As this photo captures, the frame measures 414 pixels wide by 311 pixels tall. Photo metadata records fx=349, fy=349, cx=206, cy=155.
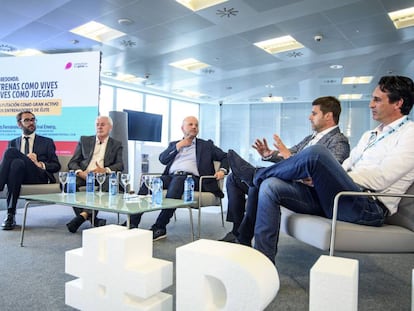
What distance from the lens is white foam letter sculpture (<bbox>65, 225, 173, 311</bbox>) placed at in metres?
1.12

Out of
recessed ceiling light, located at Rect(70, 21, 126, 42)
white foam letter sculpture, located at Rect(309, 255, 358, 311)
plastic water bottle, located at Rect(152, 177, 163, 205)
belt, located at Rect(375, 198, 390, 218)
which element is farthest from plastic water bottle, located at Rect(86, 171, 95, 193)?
recessed ceiling light, located at Rect(70, 21, 126, 42)

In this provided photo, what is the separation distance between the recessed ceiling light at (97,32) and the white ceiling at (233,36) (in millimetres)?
154

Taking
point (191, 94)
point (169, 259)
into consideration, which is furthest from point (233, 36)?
point (191, 94)

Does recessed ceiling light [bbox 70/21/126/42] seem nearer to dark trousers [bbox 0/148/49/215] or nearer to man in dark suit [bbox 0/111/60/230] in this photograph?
man in dark suit [bbox 0/111/60/230]

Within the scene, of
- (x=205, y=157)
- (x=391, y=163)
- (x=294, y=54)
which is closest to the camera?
(x=391, y=163)

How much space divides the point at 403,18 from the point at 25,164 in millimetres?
5239

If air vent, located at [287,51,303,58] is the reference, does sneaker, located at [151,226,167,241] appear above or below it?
below

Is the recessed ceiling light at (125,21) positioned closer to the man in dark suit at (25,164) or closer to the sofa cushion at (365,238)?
the man in dark suit at (25,164)

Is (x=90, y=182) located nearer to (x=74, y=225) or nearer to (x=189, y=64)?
(x=74, y=225)

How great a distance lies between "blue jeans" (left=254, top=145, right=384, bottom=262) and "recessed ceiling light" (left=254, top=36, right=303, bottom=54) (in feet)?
15.2

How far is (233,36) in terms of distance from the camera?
5723 mm

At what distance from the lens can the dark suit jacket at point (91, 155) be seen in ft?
11.4

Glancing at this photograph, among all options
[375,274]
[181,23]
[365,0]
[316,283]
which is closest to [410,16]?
[365,0]

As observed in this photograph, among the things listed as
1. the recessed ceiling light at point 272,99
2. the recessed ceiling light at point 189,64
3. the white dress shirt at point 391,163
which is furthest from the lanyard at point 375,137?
the recessed ceiling light at point 272,99
